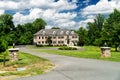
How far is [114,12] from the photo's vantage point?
Answer: 72.0 meters

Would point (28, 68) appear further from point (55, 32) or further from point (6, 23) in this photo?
point (6, 23)

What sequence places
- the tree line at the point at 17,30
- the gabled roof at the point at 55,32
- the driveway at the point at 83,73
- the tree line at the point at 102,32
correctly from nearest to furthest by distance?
1. the driveway at the point at 83,73
2. the tree line at the point at 102,32
3. the tree line at the point at 17,30
4. the gabled roof at the point at 55,32

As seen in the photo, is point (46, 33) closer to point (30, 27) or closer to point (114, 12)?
point (30, 27)

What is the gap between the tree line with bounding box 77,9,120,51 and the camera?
54594mm

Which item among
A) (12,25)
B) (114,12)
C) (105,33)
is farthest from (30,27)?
(105,33)

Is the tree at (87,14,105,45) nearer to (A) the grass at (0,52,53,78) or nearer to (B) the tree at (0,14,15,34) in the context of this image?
(B) the tree at (0,14,15,34)

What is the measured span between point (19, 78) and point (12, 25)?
3822 inches

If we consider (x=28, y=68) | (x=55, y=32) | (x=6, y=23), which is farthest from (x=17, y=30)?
(x=28, y=68)

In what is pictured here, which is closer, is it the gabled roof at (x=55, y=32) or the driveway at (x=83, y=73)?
the driveway at (x=83, y=73)

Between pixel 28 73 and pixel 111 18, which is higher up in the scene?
pixel 111 18

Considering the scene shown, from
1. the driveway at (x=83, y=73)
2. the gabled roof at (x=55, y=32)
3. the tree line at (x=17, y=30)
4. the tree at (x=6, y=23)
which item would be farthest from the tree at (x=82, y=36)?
the driveway at (x=83, y=73)

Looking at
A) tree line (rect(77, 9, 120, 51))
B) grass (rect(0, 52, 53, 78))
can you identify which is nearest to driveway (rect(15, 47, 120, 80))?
grass (rect(0, 52, 53, 78))

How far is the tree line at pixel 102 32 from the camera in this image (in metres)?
54.6

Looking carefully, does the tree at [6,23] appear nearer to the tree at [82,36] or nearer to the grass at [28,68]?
the tree at [82,36]
